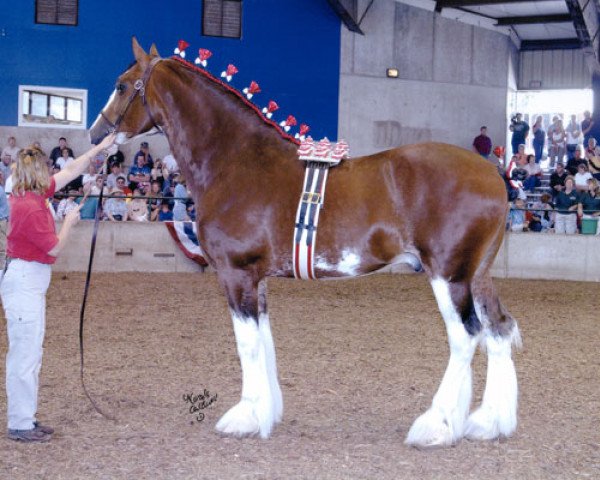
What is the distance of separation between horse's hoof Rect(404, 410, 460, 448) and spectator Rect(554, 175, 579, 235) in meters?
10.1

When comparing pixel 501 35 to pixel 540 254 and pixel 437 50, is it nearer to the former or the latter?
pixel 437 50

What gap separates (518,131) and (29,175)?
69.0 feet

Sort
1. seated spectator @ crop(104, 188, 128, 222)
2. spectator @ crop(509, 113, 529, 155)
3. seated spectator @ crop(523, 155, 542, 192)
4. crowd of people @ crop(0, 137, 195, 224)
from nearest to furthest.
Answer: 1. crowd of people @ crop(0, 137, 195, 224)
2. seated spectator @ crop(104, 188, 128, 222)
3. seated spectator @ crop(523, 155, 542, 192)
4. spectator @ crop(509, 113, 529, 155)

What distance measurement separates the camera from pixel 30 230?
4820 mm

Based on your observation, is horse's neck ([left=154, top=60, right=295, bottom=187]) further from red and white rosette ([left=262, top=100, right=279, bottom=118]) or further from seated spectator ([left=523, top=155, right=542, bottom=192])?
seated spectator ([left=523, top=155, right=542, bottom=192])

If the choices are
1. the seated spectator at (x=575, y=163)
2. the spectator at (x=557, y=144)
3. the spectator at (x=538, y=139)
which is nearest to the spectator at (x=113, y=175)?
the seated spectator at (x=575, y=163)

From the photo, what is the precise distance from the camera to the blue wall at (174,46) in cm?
2034

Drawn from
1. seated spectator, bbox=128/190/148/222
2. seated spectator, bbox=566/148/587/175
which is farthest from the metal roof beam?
seated spectator, bbox=128/190/148/222

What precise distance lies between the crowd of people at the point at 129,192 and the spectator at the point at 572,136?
492 inches

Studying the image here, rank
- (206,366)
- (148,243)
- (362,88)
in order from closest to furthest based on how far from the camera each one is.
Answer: (206,366) < (148,243) < (362,88)

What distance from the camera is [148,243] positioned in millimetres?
14375

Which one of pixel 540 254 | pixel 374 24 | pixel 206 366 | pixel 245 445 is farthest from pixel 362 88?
pixel 245 445

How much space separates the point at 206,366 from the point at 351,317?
314 cm

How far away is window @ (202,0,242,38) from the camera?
21.6m
